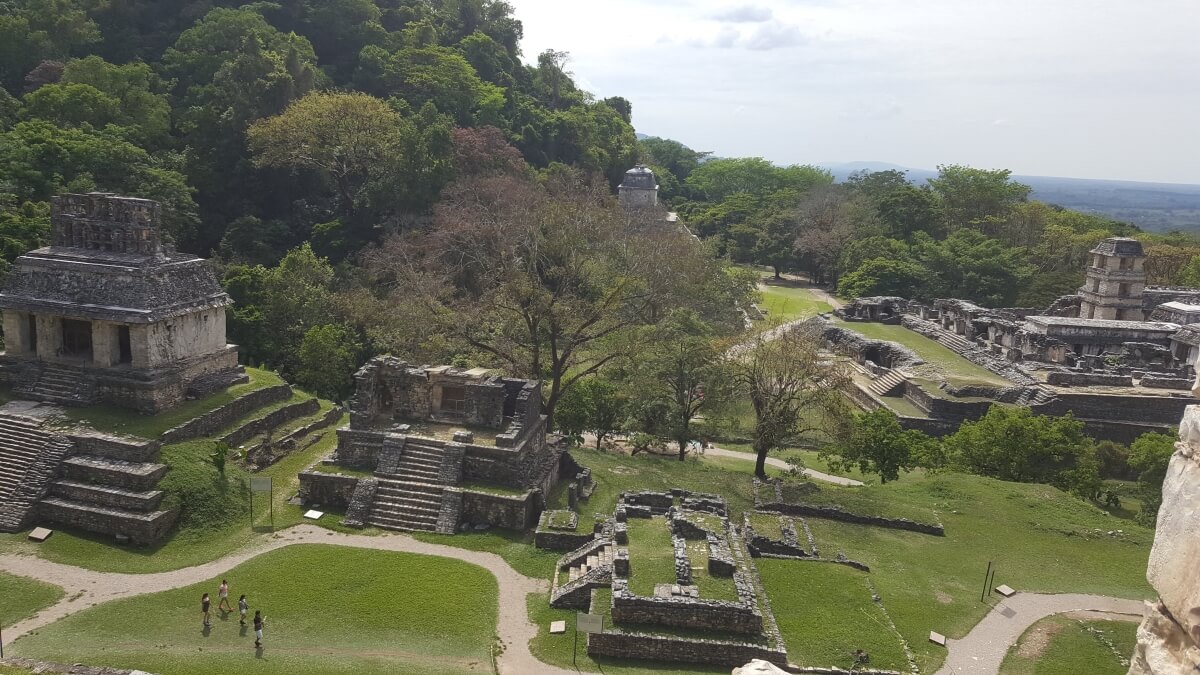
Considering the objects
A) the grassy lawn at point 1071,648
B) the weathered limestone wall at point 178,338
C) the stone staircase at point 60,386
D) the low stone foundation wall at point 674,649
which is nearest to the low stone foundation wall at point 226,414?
the weathered limestone wall at point 178,338

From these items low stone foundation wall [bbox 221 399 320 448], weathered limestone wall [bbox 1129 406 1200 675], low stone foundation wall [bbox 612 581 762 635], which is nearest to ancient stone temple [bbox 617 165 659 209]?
low stone foundation wall [bbox 221 399 320 448]

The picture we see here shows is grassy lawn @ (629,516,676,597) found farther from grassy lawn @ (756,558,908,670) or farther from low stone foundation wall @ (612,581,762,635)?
grassy lawn @ (756,558,908,670)

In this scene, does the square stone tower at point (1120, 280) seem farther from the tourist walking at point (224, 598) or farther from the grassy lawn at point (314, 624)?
the tourist walking at point (224, 598)

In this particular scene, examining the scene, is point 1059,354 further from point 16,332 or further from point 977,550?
point 16,332

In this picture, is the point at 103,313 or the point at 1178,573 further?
the point at 103,313

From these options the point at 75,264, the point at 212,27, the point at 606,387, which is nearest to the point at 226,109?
the point at 212,27

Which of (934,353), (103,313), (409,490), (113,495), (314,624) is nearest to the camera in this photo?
(314,624)

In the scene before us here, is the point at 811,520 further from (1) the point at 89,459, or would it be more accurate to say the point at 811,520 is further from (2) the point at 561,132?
(2) the point at 561,132

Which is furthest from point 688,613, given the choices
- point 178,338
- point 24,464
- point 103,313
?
point 103,313
